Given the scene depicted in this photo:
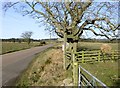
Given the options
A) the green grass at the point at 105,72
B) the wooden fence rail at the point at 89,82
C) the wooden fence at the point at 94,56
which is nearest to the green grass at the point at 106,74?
the green grass at the point at 105,72

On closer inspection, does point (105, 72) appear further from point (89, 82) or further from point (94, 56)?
point (94, 56)

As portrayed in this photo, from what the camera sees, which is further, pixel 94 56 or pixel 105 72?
pixel 94 56

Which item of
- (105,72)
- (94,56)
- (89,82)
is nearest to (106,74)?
(105,72)

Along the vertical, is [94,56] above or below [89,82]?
below

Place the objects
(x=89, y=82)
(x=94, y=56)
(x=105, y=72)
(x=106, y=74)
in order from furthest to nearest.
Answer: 1. (x=94, y=56)
2. (x=105, y=72)
3. (x=106, y=74)
4. (x=89, y=82)


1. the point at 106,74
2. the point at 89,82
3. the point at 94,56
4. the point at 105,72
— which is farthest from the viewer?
the point at 94,56

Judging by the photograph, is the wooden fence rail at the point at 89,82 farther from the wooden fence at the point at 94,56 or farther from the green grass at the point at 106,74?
the wooden fence at the point at 94,56

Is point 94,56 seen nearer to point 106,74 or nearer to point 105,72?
point 105,72

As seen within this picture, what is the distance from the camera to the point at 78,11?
16938mm

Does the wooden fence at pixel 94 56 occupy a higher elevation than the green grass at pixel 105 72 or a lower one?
higher

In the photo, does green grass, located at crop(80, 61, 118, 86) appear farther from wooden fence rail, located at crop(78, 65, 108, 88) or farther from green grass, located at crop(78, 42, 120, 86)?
wooden fence rail, located at crop(78, 65, 108, 88)

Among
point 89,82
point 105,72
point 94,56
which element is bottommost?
point 105,72

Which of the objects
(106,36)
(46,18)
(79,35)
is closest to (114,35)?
(106,36)

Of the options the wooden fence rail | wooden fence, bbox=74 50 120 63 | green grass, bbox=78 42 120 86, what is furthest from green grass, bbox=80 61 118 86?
wooden fence, bbox=74 50 120 63
